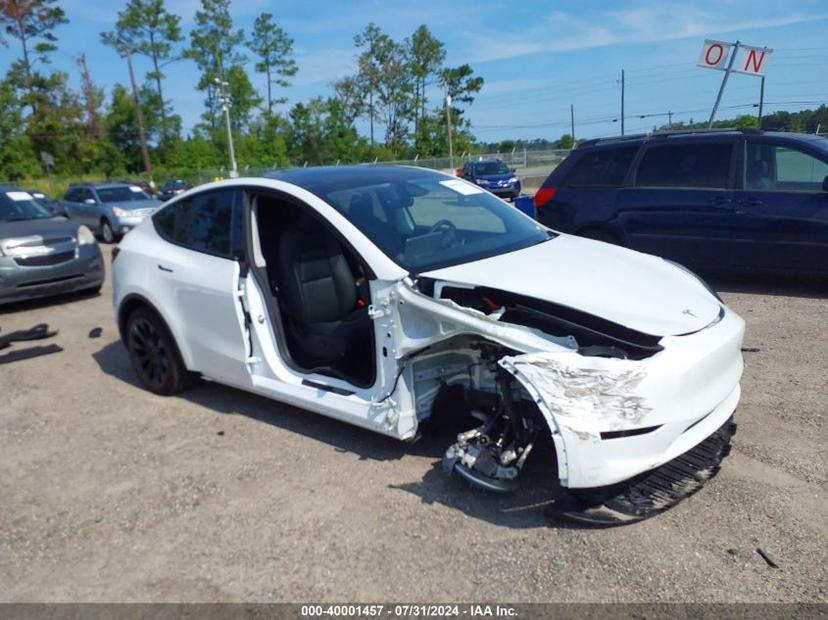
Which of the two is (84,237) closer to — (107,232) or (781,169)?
(107,232)

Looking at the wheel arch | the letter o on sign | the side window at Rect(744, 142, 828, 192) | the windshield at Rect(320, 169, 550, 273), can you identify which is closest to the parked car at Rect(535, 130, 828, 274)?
the side window at Rect(744, 142, 828, 192)

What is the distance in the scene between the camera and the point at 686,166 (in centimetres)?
779

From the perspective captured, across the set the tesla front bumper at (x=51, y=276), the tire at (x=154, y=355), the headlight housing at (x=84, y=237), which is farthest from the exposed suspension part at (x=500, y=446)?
the headlight housing at (x=84, y=237)

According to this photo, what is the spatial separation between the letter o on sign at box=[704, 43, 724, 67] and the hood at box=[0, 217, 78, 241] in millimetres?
10166

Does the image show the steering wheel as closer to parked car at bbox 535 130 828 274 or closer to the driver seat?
the driver seat

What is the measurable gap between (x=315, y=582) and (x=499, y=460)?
3.36 ft

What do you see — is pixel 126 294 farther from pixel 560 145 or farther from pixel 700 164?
pixel 560 145

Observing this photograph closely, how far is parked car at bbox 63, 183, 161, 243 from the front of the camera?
17016mm

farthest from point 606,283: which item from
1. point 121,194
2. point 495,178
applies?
point 495,178

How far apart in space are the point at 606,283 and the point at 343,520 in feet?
5.98

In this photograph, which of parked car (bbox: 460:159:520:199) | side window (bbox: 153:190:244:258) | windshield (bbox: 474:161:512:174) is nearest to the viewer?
side window (bbox: 153:190:244:258)

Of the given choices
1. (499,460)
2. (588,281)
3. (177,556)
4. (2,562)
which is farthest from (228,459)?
(588,281)

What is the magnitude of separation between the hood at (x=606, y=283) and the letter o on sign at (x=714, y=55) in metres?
8.63

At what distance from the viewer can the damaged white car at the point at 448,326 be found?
9.91 feet
